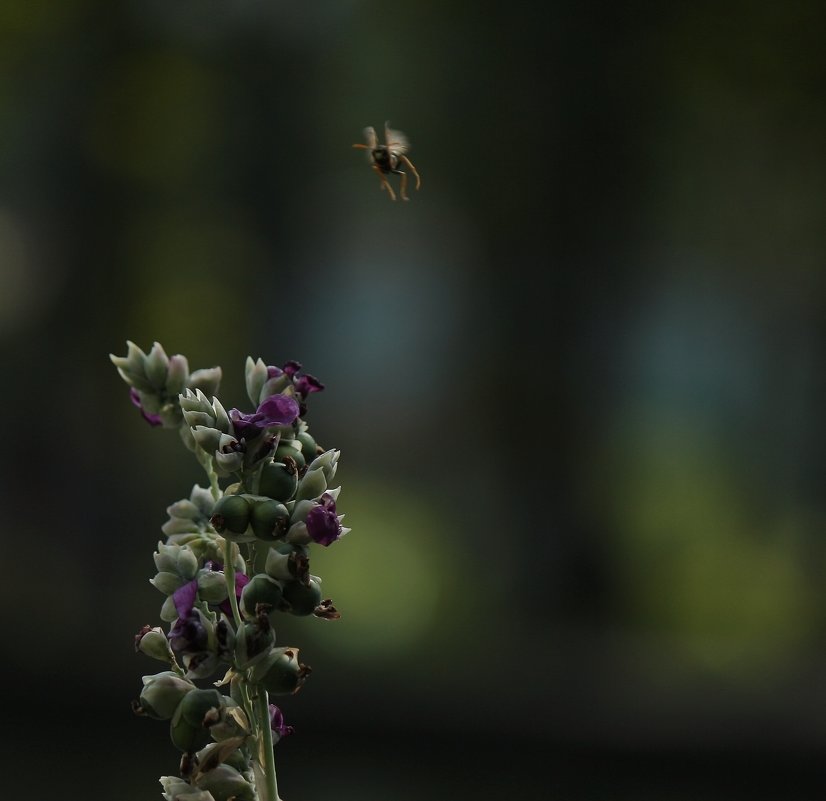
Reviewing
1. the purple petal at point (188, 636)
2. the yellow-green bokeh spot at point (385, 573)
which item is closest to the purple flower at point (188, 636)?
the purple petal at point (188, 636)

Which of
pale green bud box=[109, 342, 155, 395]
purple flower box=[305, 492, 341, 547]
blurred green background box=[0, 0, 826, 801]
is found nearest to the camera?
purple flower box=[305, 492, 341, 547]

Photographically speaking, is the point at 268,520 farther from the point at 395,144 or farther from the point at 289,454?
the point at 395,144

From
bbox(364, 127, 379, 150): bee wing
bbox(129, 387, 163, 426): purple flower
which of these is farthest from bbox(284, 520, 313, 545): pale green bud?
bbox(364, 127, 379, 150): bee wing

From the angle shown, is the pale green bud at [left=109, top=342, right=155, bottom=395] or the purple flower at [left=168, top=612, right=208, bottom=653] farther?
the pale green bud at [left=109, top=342, right=155, bottom=395]

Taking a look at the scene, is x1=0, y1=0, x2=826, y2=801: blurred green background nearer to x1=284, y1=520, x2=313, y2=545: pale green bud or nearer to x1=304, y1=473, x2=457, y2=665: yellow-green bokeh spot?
x1=304, y1=473, x2=457, y2=665: yellow-green bokeh spot

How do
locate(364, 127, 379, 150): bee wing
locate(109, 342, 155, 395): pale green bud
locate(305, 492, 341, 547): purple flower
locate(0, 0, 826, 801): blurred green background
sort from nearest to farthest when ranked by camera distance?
1. locate(305, 492, 341, 547): purple flower
2. locate(109, 342, 155, 395): pale green bud
3. locate(364, 127, 379, 150): bee wing
4. locate(0, 0, 826, 801): blurred green background

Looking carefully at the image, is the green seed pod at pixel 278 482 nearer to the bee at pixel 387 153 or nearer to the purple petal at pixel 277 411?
the purple petal at pixel 277 411

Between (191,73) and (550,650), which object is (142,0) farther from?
(550,650)
